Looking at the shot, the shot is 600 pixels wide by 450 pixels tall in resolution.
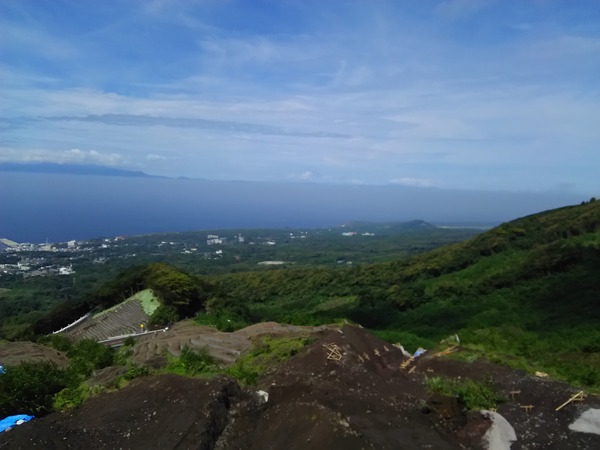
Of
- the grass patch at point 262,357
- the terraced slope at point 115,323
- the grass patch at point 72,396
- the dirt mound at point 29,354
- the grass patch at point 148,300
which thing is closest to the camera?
the grass patch at point 72,396

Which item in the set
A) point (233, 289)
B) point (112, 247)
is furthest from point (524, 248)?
point (112, 247)

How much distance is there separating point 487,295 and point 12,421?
25.7m

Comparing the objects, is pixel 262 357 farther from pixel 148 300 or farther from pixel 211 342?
pixel 148 300

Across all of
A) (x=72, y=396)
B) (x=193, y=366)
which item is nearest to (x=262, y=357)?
(x=193, y=366)

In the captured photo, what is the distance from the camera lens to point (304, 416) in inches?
359

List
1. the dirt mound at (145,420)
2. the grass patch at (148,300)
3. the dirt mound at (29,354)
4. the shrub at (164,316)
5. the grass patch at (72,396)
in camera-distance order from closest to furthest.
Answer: the dirt mound at (145,420), the grass patch at (72,396), the dirt mound at (29,354), the shrub at (164,316), the grass patch at (148,300)

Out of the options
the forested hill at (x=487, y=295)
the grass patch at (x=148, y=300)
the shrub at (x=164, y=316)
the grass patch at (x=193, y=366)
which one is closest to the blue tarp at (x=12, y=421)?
the grass patch at (x=193, y=366)

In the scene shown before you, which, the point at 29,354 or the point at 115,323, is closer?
the point at 29,354

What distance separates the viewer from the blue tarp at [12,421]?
9.34 meters

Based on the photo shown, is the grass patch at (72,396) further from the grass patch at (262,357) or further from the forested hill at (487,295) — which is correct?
the forested hill at (487,295)

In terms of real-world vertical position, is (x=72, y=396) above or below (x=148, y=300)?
above

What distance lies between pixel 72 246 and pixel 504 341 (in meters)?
89.2

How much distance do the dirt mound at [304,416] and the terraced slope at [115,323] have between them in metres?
15.3

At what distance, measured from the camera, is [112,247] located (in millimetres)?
91750
